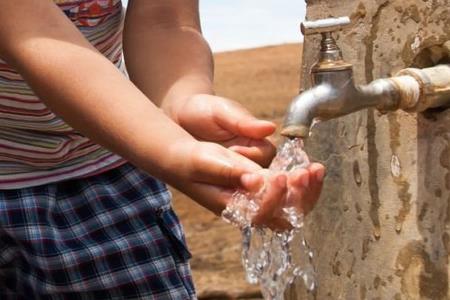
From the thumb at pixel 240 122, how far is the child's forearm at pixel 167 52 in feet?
0.47

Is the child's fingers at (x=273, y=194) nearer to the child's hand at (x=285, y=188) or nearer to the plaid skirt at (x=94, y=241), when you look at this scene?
the child's hand at (x=285, y=188)

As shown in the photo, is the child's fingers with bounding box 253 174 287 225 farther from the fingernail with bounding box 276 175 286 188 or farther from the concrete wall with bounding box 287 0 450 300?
the concrete wall with bounding box 287 0 450 300

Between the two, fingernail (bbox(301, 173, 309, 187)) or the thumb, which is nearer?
fingernail (bbox(301, 173, 309, 187))

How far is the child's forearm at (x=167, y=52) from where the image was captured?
1.63 meters

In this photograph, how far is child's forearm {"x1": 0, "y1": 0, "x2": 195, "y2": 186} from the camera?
4.47 feet

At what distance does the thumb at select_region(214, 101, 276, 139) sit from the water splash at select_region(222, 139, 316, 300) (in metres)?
0.04

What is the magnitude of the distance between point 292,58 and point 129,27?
13.8 metres

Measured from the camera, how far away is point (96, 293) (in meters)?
1.85

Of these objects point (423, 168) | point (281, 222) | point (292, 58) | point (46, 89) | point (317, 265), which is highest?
point (46, 89)

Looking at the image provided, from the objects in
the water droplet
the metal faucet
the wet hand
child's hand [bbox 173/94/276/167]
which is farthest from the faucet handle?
the water droplet

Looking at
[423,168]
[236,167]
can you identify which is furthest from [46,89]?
[423,168]

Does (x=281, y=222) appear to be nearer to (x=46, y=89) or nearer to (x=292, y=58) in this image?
(x=46, y=89)

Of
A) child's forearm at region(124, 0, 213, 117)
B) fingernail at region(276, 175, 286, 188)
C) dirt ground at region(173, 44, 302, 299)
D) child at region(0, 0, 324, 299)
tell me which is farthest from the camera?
dirt ground at region(173, 44, 302, 299)

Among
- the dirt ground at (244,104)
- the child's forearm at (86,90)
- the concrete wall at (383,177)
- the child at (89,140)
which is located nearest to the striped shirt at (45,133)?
the child at (89,140)
